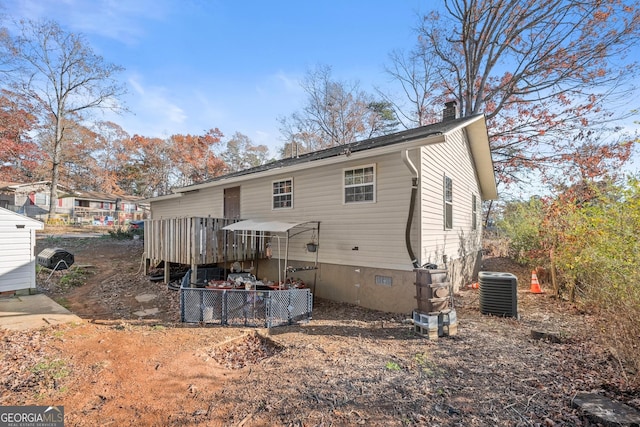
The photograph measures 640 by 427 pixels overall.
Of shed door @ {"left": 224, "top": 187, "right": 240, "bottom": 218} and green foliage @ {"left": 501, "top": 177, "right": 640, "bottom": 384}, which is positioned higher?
shed door @ {"left": 224, "top": 187, "right": 240, "bottom": 218}

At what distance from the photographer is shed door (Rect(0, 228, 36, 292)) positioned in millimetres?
7438

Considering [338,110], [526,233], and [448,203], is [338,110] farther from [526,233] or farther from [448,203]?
[448,203]

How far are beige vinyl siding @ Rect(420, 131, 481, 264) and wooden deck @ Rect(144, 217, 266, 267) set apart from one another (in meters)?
4.29

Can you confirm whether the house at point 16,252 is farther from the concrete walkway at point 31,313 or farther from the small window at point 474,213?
the small window at point 474,213

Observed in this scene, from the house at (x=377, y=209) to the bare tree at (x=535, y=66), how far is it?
7.84m

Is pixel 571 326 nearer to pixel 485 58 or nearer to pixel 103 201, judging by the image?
pixel 485 58

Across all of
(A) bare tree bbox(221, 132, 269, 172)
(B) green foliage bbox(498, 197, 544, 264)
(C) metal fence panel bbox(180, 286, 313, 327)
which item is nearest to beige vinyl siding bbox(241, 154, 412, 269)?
(C) metal fence panel bbox(180, 286, 313, 327)

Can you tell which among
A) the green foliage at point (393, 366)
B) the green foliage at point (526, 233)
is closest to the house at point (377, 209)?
the green foliage at point (526, 233)

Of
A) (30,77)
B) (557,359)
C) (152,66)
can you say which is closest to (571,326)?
(557,359)

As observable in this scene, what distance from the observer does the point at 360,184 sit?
23.2ft

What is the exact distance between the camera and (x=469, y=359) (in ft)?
13.2

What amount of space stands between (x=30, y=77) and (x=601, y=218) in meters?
32.7

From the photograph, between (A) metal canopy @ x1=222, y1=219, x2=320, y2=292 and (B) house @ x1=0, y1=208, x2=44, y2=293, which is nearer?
(A) metal canopy @ x1=222, y1=219, x2=320, y2=292

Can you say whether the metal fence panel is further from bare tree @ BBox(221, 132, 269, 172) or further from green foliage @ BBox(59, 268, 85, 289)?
bare tree @ BBox(221, 132, 269, 172)
